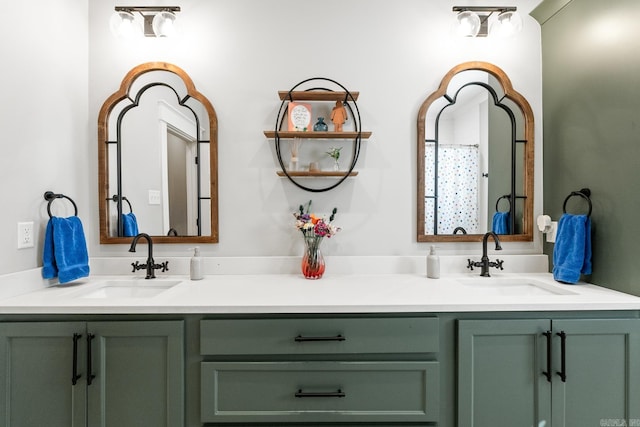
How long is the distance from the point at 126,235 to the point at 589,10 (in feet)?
8.77

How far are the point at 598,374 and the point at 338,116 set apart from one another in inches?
64.8

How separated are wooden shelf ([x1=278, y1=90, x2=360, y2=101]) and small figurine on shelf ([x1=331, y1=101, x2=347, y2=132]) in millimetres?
41

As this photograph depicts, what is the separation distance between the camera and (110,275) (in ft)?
6.39

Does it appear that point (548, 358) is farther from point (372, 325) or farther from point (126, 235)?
point (126, 235)

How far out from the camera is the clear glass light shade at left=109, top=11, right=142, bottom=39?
72.8 inches

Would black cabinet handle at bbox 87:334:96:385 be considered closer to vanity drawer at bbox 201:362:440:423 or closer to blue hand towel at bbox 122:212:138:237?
vanity drawer at bbox 201:362:440:423

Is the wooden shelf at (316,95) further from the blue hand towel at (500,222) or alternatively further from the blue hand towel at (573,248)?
the blue hand towel at (573,248)

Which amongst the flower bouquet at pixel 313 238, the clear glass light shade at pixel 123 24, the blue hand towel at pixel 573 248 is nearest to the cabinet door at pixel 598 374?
the blue hand towel at pixel 573 248

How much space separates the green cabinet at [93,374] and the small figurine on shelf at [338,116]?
128 cm

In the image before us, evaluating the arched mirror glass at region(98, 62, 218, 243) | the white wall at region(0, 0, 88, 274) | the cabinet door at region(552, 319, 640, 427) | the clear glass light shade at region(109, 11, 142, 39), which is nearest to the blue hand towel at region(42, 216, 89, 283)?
the white wall at region(0, 0, 88, 274)

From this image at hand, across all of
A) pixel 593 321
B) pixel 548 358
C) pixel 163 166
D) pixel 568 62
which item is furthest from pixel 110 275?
pixel 568 62

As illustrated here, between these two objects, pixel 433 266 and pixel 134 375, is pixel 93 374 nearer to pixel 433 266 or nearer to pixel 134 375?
pixel 134 375

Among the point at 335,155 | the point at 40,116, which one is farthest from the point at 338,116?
the point at 40,116

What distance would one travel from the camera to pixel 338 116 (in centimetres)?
192
